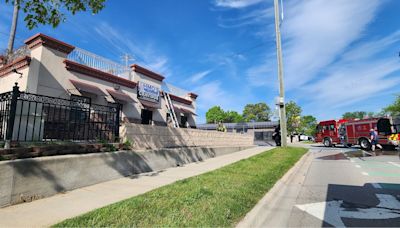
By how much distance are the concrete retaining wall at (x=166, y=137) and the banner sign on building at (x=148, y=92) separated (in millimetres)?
4891

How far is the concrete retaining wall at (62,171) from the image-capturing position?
431 cm

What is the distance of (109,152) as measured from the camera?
22.1 feet

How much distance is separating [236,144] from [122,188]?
553 inches

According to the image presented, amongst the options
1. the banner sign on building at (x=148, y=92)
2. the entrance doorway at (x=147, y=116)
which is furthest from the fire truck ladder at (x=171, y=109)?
the entrance doorway at (x=147, y=116)

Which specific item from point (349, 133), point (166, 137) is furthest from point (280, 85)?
point (166, 137)

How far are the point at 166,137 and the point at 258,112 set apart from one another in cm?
7746

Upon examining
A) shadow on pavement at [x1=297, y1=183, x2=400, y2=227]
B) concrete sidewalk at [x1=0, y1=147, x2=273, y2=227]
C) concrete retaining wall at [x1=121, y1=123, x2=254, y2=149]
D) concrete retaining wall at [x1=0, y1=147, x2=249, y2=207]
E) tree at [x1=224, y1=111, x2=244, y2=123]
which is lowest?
shadow on pavement at [x1=297, y1=183, x2=400, y2=227]

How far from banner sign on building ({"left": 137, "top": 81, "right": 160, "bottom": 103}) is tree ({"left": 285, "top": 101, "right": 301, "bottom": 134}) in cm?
4898

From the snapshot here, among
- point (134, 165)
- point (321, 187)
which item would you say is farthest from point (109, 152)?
point (321, 187)

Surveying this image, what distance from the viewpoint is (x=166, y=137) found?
1004cm

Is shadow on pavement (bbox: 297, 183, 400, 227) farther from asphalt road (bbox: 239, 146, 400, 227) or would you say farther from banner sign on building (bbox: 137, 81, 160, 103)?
banner sign on building (bbox: 137, 81, 160, 103)

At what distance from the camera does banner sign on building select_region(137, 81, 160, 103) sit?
15.5 meters

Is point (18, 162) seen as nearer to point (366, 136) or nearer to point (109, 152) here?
point (109, 152)

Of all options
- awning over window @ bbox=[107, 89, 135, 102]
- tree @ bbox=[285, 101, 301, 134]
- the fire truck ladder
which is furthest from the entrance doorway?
tree @ bbox=[285, 101, 301, 134]
